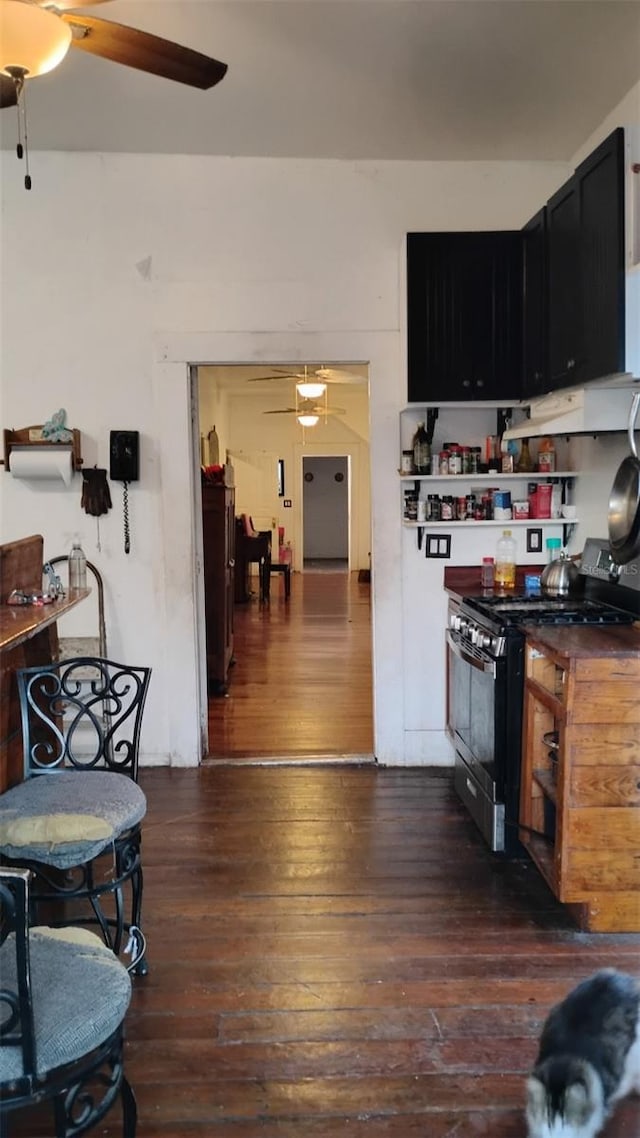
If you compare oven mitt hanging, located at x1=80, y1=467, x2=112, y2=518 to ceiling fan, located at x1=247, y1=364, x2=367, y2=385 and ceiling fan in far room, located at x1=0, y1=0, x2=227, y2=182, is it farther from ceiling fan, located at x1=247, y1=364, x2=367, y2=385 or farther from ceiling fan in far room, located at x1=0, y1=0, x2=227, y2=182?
ceiling fan, located at x1=247, y1=364, x2=367, y2=385

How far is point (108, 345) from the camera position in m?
3.72

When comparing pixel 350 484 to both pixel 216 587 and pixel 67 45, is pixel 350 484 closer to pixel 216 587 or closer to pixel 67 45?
pixel 216 587

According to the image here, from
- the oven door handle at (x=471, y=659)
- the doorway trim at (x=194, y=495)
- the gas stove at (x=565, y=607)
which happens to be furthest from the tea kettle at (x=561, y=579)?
the doorway trim at (x=194, y=495)

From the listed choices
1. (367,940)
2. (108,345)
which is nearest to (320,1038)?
(367,940)

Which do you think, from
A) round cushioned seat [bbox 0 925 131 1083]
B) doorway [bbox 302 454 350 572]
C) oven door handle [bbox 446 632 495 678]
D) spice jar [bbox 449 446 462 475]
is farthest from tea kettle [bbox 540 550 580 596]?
doorway [bbox 302 454 350 572]

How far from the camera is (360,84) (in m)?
2.95

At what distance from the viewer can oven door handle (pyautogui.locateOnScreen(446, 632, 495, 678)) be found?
2.76 m

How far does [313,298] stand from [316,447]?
8.25m

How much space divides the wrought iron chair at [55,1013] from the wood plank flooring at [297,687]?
2506mm

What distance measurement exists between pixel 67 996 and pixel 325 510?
13.6 meters

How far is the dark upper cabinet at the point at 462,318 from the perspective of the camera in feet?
11.3

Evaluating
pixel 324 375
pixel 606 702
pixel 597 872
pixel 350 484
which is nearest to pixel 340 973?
→ pixel 597 872

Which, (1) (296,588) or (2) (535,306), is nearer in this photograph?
(2) (535,306)

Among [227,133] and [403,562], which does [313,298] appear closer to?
[227,133]
